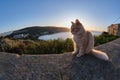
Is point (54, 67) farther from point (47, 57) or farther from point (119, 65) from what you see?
point (119, 65)

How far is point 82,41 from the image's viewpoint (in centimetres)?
495

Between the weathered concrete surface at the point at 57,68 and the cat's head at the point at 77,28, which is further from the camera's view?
the cat's head at the point at 77,28

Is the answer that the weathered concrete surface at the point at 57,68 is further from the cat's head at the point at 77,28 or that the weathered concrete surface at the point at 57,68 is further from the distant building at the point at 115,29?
the distant building at the point at 115,29

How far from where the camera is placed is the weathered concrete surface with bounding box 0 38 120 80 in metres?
4.34

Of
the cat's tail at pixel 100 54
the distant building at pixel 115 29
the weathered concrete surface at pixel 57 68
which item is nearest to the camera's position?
the weathered concrete surface at pixel 57 68

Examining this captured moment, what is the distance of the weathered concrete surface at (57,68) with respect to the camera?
4336 millimetres

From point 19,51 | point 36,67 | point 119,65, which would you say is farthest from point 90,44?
point 19,51

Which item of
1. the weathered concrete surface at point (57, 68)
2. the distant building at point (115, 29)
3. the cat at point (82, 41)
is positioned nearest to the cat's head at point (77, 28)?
the cat at point (82, 41)

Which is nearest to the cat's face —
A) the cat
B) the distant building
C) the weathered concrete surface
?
the cat

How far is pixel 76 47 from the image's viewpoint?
5156 millimetres

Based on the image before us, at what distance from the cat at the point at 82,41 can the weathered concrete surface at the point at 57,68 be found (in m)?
0.10

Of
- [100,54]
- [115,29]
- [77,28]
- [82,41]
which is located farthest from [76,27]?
[115,29]

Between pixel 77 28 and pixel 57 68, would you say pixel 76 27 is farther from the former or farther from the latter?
pixel 57 68

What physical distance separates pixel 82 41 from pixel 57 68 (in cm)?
78
